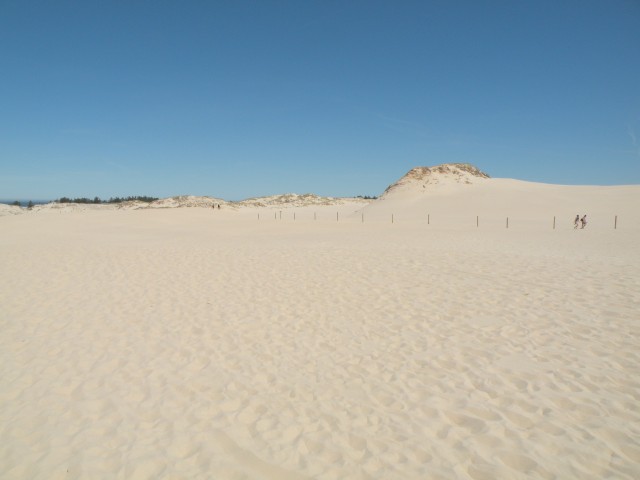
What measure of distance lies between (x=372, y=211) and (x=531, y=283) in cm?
4878

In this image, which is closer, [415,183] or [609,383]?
[609,383]

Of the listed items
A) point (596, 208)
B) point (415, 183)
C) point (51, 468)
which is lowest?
point (51, 468)

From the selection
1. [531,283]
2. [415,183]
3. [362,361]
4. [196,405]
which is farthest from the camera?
[415,183]

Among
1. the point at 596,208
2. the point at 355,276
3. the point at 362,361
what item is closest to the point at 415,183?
the point at 596,208

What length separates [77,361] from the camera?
6.38 m

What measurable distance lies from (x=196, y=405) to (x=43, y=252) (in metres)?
18.3

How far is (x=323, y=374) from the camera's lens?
584 centimetres

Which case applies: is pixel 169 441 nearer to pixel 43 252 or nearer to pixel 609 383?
pixel 609 383

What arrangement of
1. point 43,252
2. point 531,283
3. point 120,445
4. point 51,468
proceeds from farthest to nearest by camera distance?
point 43,252 → point 531,283 → point 120,445 → point 51,468

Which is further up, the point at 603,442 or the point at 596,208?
the point at 596,208

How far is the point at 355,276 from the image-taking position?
12516 mm

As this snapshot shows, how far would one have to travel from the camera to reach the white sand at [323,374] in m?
4.04

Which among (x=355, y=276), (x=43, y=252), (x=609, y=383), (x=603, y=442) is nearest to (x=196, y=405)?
(x=603, y=442)

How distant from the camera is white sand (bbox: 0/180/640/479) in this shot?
13.3ft
